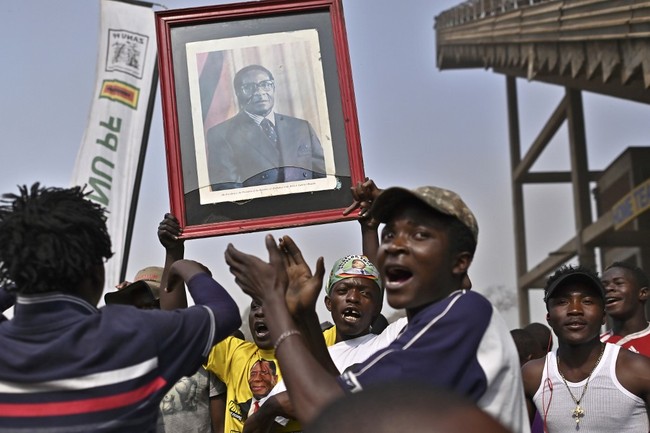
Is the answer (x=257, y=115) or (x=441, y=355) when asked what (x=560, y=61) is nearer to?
(x=257, y=115)

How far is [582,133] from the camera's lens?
791 inches

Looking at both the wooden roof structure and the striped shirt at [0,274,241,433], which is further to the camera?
the wooden roof structure

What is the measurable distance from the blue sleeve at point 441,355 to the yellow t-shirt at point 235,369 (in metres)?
2.74

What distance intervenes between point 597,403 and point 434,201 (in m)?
2.53

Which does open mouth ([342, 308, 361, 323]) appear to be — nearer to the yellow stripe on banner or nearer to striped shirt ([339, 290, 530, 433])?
striped shirt ([339, 290, 530, 433])

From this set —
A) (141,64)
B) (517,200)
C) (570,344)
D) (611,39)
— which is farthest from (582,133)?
(570,344)

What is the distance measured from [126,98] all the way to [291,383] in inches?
345

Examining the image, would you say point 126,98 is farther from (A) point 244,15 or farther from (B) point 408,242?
(B) point 408,242

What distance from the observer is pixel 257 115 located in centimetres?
467

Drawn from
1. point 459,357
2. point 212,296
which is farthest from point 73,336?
point 459,357

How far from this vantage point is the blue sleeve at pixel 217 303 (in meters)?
3.12

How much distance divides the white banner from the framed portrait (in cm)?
589

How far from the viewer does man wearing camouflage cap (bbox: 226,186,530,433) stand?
2.67 metres

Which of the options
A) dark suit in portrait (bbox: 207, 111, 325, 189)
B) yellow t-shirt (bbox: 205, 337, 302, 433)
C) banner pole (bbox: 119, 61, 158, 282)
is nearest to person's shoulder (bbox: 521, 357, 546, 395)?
yellow t-shirt (bbox: 205, 337, 302, 433)
